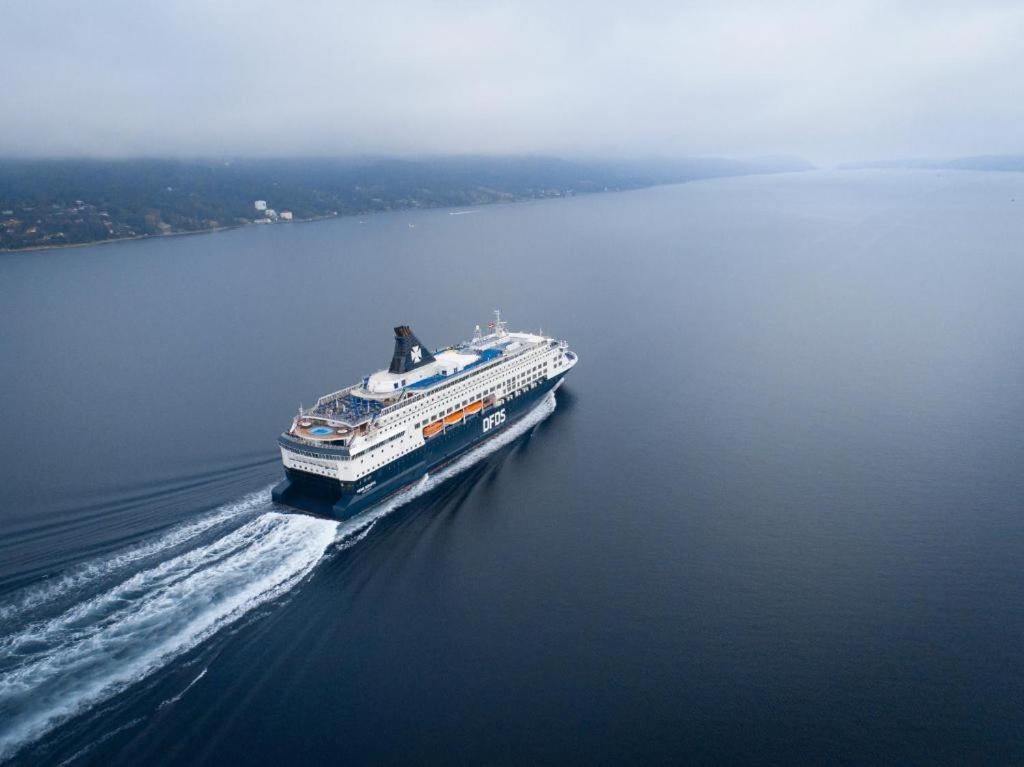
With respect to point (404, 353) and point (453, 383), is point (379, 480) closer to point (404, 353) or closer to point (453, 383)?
point (453, 383)

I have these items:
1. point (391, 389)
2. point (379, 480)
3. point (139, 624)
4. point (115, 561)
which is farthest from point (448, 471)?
point (139, 624)

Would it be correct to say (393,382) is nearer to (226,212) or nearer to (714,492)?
(714,492)

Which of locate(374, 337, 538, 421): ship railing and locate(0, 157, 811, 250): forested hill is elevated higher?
locate(0, 157, 811, 250): forested hill

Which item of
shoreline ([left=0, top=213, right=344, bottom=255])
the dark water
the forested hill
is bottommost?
the dark water

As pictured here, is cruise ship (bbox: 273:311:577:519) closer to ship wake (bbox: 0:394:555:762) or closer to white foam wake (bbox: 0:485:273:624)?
ship wake (bbox: 0:394:555:762)

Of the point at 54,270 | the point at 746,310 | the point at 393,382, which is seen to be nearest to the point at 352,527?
the point at 393,382

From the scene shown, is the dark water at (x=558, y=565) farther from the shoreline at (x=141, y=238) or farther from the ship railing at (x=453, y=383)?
the shoreline at (x=141, y=238)

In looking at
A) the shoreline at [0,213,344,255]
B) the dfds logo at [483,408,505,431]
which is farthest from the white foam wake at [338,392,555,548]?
the shoreline at [0,213,344,255]

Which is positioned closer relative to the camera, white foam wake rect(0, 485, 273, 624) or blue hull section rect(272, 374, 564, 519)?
white foam wake rect(0, 485, 273, 624)
